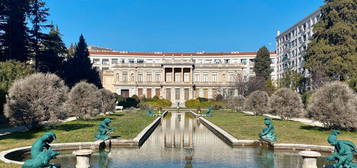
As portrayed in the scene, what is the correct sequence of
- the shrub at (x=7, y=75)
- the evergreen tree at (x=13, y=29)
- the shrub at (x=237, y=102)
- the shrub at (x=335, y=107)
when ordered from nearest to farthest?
1. the shrub at (x=335, y=107)
2. the shrub at (x=7, y=75)
3. the evergreen tree at (x=13, y=29)
4. the shrub at (x=237, y=102)

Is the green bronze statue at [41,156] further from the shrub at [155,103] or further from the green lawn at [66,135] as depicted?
the shrub at [155,103]

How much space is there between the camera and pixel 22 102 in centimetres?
1548

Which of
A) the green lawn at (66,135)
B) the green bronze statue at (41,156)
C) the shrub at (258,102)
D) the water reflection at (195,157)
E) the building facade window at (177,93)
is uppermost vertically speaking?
the building facade window at (177,93)

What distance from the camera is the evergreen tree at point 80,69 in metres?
45.7

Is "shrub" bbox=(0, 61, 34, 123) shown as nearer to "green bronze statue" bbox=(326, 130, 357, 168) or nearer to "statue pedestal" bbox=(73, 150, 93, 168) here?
"statue pedestal" bbox=(73, 150, 93, 168)

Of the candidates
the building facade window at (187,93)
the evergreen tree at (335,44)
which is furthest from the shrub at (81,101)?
the building facade window at (187,93)

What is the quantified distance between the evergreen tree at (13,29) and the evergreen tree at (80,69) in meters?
10.7

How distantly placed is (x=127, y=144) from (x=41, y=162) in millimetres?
5561

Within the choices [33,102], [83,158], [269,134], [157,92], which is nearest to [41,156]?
[83,158]

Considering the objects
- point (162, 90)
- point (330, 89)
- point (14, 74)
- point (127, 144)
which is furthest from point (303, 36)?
point (127, 144)

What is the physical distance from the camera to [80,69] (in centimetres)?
4716

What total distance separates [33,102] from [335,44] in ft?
110

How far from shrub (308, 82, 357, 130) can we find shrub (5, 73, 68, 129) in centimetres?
1421

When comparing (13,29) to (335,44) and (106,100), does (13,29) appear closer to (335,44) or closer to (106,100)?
(106,100)
